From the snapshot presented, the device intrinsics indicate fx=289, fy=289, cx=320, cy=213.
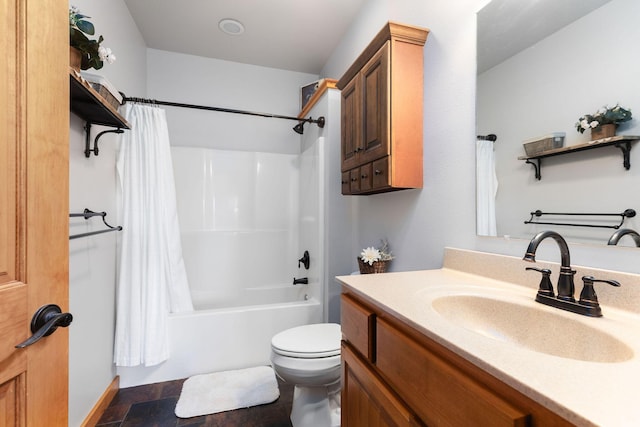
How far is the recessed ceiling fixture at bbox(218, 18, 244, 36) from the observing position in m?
2.28

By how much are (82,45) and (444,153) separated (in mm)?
1524

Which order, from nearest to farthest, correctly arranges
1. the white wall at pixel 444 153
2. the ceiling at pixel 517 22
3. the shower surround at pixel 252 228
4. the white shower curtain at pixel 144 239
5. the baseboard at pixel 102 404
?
the ceiling at pixel 517 22 → the white wall at pixel 444 153 → the baseboard at pixel 102 404 → the white shower curtain at pixel 144 239 → the shower surround at pixel 252 228

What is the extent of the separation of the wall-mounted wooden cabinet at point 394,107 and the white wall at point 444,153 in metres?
0.06

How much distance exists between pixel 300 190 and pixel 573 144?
228 centimetres

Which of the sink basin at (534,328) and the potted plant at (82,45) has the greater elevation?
the potted plant at (82,45)

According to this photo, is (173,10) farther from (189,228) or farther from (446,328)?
(446,328)

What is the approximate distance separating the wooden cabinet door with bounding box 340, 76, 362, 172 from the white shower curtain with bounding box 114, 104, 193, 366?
4.05 ft

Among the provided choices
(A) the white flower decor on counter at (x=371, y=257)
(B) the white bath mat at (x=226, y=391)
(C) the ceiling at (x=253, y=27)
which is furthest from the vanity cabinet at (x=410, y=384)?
(C) the ceiling at (x=253, y=27)

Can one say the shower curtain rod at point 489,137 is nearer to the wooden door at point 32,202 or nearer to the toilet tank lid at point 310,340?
the toilet tank lid at point 310,340

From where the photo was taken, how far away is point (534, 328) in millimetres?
783

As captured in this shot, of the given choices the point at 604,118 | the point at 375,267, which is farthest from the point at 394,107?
the point at 375,267

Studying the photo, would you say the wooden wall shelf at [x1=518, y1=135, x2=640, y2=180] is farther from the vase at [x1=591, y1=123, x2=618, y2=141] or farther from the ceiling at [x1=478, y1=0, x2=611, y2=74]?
the ceiling at [x1=478, y1=0, x2=611, y2=74]

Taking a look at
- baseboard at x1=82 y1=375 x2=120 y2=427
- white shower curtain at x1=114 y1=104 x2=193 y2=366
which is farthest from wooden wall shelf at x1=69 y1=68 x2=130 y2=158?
baseboard at x1=82 y1=375 x2=120 y2=427

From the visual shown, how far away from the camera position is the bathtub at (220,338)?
1949 millimetres
